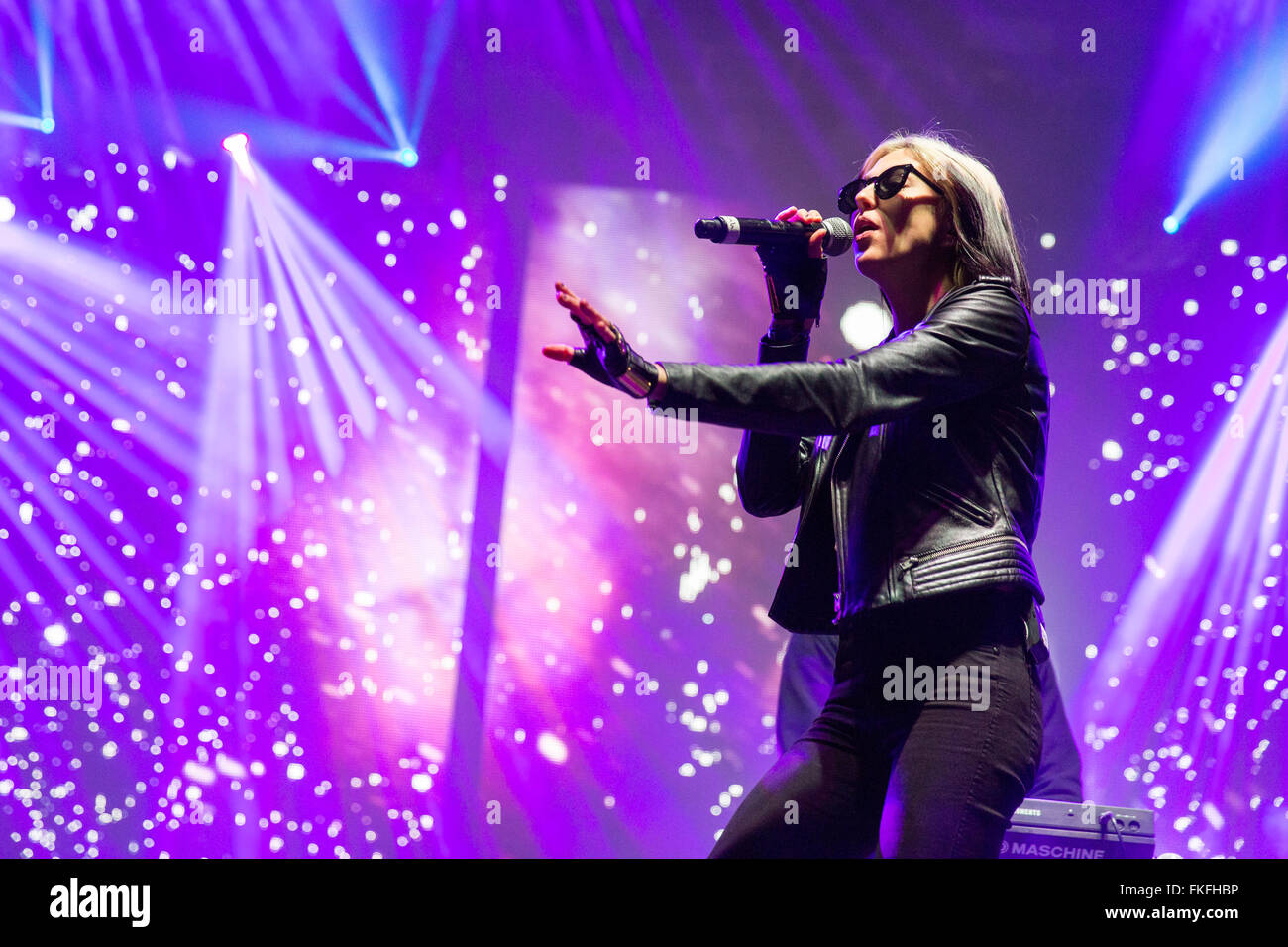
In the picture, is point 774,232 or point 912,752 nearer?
point 912,752

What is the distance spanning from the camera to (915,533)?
1.52 metres

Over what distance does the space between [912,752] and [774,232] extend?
36.5 inches

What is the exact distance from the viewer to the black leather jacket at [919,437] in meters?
1.37

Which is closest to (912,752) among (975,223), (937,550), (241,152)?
(937,550)

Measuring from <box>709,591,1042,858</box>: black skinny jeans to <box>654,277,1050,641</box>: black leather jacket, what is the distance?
5cm

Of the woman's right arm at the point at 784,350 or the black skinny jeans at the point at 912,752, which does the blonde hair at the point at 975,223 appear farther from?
the black skinny jeans at the point at 912,752

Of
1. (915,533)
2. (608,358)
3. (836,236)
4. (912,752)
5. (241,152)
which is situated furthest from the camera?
(241,152)

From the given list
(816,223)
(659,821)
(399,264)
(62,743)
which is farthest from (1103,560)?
(62,743)

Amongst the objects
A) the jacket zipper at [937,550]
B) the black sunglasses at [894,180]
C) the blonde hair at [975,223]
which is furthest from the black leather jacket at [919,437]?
the black sunglasses at [894,180]

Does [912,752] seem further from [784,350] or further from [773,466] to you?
[784,350]

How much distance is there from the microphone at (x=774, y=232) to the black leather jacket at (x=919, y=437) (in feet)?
1.17

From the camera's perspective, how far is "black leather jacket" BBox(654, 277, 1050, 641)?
1373mm

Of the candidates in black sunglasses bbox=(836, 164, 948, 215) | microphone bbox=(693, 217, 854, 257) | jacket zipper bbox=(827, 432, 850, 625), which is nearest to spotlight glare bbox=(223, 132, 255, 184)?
microphone bbox=(693, 217, 854, 257)
